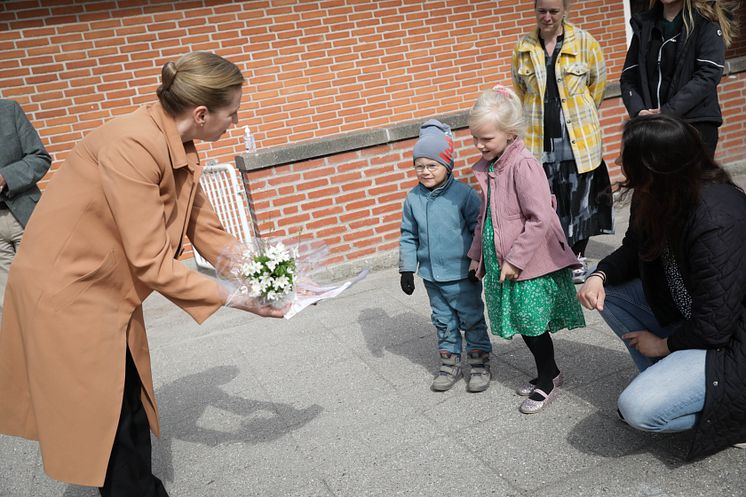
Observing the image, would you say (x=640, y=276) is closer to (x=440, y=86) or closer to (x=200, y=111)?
(x=200, y=111)

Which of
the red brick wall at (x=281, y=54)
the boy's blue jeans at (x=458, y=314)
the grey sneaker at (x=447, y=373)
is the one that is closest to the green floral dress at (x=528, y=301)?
the boy's blue jeans at (x=458, y=314)

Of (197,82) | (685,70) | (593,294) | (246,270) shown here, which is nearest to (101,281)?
(246,270)

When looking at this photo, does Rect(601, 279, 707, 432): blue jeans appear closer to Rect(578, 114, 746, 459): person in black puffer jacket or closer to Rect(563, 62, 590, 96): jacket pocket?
Rect(578, 114, 746, 459): person in black puffer jacket

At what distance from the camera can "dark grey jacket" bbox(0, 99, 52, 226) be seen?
445 cm

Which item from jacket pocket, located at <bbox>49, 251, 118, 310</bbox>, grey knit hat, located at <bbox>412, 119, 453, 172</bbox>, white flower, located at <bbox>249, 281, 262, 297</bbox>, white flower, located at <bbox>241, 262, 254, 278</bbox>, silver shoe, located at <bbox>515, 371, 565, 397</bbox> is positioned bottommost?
silver shoe, located at <bbox>515, 371, 565, 397</bbox>

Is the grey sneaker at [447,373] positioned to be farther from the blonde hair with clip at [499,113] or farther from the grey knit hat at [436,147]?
the blonde hair with clip at [499,113]

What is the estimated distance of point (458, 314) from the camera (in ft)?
12.3

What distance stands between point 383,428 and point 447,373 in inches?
22.3

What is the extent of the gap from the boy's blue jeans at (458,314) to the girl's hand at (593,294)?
771 mm

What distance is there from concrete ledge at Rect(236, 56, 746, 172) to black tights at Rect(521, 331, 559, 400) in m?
3.02

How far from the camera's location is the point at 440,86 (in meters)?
8.00

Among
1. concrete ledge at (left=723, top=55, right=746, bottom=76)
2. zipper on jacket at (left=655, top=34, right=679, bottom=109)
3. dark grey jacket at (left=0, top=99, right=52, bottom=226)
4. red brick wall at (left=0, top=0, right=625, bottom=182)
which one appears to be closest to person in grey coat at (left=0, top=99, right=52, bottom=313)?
dark grey jacket at (left=0, top=99, right=52, bottom=226)

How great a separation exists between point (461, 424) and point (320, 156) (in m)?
3.19

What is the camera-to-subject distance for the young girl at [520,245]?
3248 mm
